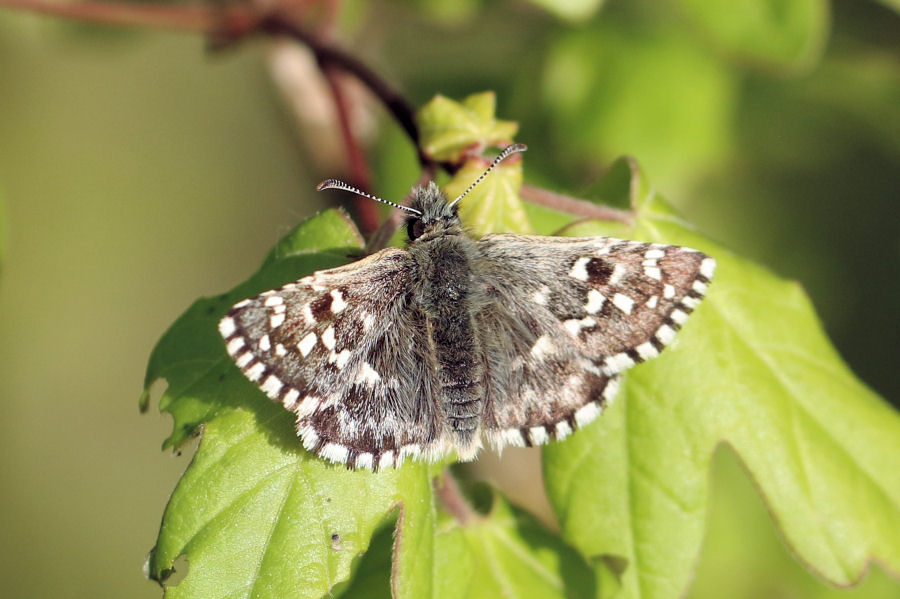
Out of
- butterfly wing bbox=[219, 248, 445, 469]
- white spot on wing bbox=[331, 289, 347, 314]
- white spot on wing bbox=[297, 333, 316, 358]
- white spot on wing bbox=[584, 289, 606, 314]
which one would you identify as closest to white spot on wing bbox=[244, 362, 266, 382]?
butterfly wing bbox=[219, 248, 445, 469]

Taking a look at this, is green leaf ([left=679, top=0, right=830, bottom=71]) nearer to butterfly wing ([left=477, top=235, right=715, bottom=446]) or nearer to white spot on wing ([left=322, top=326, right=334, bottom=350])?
butterfly wing ([left=477, top=235, right=715, bottom=446])

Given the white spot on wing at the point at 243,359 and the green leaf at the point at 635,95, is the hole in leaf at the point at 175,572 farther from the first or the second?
the green leaf at the point at 635,95

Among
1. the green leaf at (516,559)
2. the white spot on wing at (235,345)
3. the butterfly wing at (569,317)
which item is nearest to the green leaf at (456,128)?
the butterfly wing at (569,317)

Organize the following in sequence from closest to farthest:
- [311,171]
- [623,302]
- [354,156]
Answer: [623,302]
[354,156]
[311,171]

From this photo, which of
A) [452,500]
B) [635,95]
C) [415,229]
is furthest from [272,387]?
[635,95]

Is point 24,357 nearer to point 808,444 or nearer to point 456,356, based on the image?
point 456,356

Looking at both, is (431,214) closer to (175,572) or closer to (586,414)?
(586,414)
